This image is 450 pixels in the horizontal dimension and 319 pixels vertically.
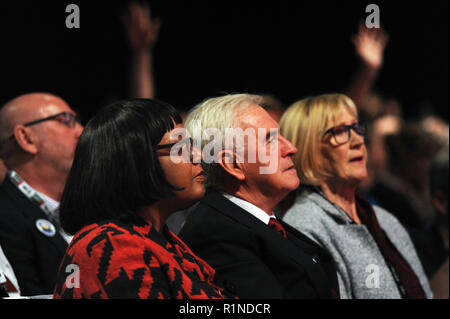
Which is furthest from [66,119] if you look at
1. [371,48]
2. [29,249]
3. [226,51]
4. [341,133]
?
[226,51]

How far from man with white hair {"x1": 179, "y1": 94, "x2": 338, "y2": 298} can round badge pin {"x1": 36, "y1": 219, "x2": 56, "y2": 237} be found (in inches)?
24.8

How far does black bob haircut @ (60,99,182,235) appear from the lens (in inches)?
60.6

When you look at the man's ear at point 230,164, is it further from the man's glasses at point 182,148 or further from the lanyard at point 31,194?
the lanyard at point 31,194

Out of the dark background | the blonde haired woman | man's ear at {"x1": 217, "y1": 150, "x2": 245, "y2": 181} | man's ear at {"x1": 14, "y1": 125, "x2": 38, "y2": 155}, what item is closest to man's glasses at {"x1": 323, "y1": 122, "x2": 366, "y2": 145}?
the blonde haired woman

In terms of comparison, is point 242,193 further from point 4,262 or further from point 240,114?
point 4,262

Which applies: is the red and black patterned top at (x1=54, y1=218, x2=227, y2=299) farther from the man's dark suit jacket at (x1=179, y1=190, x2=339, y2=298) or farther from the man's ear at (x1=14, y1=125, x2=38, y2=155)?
the man's ear at (x1=14, y1=125, x2=38, y2=155)

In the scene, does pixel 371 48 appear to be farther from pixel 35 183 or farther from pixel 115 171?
pixel 115 171

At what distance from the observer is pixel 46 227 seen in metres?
2.32

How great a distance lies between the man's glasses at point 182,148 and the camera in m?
1.61

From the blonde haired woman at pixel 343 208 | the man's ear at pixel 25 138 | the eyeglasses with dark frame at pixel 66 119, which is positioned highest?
the eyeglasses with dark frame at pixel 66 119

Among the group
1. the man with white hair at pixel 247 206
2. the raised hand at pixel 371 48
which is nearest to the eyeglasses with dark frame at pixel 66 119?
the man with white hair at pixel 247 206

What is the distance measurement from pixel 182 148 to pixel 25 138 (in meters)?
1.26

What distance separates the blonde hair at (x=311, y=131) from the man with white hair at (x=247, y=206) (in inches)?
19.7

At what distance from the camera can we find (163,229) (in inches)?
67.4
